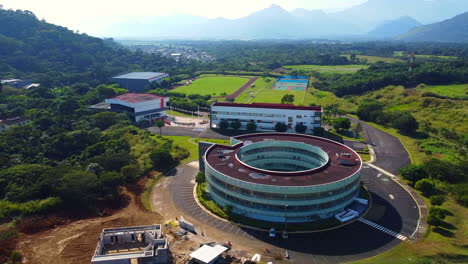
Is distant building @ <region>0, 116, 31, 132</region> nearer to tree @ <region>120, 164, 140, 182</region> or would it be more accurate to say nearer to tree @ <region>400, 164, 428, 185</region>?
tree @ <region>120, 164, 140, 182</region>

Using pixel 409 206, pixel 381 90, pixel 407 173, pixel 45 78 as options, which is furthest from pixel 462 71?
pixel 45 78

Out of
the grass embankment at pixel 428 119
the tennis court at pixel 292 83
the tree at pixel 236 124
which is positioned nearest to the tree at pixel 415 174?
the grass embankment at pixel 428 119

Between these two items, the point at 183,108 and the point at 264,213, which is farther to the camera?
the point at 183,108

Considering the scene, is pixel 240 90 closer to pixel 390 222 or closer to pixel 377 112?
pixel 377 112

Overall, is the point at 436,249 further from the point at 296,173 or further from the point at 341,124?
the point at 341,124

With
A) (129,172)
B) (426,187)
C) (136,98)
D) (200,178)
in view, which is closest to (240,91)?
(136,98)
